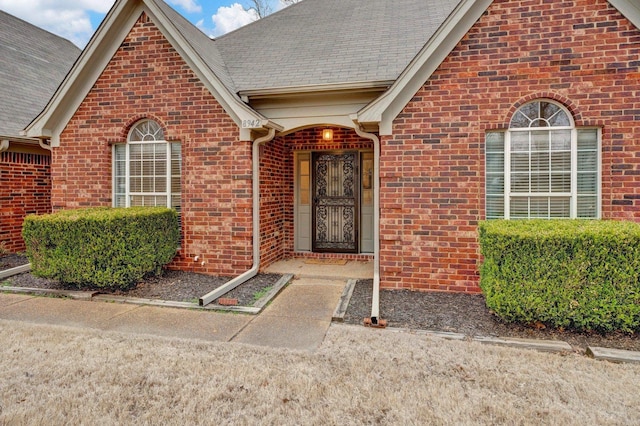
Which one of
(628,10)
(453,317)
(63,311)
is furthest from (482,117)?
(63,311)

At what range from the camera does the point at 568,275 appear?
423 cm

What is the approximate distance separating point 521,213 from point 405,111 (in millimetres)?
2361

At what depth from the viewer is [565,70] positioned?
18.1 feet

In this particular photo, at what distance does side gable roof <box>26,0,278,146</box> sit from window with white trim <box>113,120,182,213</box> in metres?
1.26

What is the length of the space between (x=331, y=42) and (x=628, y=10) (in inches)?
203

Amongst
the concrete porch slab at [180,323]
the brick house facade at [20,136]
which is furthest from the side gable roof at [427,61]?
the brick house facade at [20,136]

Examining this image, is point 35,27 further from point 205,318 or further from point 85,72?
point 205,318

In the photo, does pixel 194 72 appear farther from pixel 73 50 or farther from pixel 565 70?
pixel 73 50

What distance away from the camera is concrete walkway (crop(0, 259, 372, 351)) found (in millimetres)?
4367

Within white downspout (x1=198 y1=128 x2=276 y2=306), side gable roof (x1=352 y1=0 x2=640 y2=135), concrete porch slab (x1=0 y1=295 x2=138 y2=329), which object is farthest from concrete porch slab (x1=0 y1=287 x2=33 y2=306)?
side gable roof (x1=352 y1=0 x2=640 y2=135)

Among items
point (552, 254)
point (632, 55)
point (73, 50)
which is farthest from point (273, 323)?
point (73, 50)

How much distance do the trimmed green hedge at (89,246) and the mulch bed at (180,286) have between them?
0.29 m

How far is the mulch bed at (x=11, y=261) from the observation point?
7.67 meters

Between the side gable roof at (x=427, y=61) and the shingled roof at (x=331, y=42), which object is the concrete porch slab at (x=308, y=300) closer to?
the side gable roof at (x=427, y=61)
